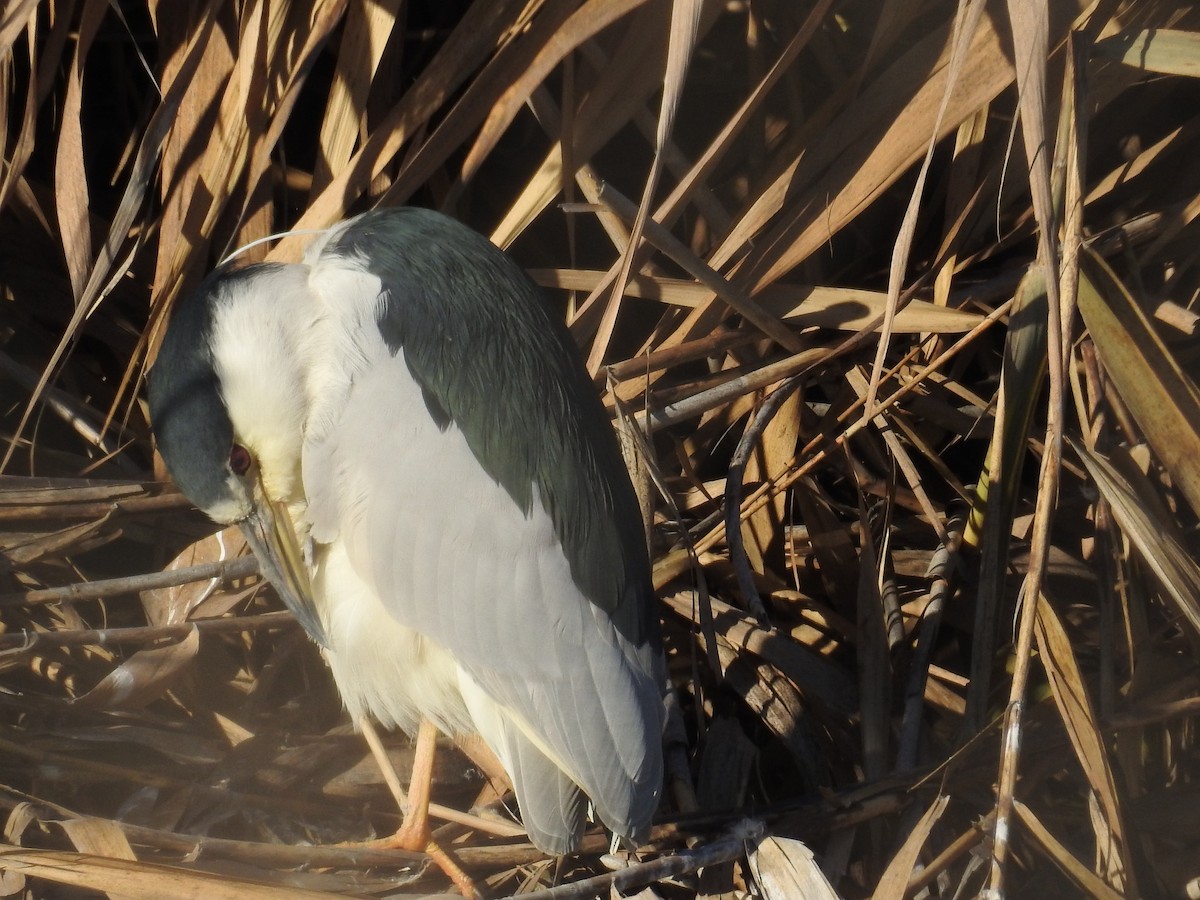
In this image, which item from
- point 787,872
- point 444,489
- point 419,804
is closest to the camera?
point 787,872

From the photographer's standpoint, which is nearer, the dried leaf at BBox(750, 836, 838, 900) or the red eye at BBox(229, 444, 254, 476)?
the dried leaf at BBox(750, 836, 838, 900)

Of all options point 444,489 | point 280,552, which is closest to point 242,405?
point 280,552

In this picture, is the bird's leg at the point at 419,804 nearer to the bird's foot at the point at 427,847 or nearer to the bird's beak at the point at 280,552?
the bird's foot at the point at 427,847

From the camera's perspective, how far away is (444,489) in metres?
1.57

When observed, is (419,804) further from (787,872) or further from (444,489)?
(787,872)

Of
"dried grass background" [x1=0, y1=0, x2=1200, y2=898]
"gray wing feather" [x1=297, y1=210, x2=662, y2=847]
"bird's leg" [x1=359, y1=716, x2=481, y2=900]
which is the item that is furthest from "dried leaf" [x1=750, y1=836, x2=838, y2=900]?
"bird's leg" [x1=359, y1=716, x2=481, y2=900]

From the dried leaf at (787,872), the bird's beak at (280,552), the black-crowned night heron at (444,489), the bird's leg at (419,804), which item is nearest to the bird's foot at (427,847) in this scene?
the bird's leg at (419,804)

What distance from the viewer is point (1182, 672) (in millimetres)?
1769

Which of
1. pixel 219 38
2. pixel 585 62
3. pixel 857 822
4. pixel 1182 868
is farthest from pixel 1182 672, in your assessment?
pixel 219 38

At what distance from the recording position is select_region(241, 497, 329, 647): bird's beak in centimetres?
170

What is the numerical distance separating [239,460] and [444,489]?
1.12ft

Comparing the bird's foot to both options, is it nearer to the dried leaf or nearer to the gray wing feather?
the gray wing feather

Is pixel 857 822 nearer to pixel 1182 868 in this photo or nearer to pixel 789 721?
pixel 789 721

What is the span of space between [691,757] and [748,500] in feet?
1.73
